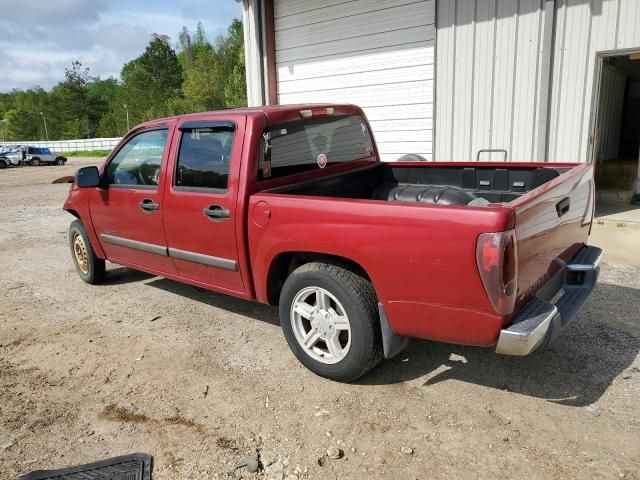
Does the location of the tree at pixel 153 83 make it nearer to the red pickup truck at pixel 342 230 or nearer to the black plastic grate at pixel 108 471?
the red pickup truck at pixel 342 230

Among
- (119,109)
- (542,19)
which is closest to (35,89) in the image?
(119,109)

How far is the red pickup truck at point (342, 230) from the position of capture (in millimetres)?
2709

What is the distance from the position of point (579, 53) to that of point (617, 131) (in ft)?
17.0

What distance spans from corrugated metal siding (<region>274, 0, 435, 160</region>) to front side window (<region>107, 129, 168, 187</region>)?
232 inches

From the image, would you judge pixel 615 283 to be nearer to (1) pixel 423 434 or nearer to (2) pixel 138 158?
(1) pixel 423 434

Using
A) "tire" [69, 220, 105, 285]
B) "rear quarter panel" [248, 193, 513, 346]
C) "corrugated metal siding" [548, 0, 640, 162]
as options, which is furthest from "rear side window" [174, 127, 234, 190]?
"corrugated metal siding" [548, 0, 640, 162]

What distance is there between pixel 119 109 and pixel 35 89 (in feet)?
154

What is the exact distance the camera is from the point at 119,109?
281 ft

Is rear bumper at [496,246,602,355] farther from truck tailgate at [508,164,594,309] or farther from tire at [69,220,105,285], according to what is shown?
tire at [69,220,105,285]

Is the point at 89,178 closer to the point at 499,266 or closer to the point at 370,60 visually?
the point at 499,266

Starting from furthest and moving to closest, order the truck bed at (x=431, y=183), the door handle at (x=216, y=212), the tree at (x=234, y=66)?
the tree at (x=234, y=66) → the truck bed at (x=431, y=183) → the door handle at (x=216, y=212)

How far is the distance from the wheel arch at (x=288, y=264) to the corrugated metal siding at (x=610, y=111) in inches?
321

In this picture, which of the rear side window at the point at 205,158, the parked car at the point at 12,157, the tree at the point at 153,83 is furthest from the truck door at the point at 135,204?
the tree at the point at 153,83

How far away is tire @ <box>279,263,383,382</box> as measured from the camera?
3.15 meters
